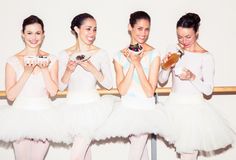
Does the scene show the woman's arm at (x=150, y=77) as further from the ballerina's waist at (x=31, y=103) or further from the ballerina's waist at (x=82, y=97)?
the ballerina's waist at (x=31, y=103)

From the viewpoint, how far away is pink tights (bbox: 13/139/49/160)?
2408 mm

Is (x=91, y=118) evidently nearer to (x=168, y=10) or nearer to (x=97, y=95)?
(x=97, y=95)

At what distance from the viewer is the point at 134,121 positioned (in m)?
2.36

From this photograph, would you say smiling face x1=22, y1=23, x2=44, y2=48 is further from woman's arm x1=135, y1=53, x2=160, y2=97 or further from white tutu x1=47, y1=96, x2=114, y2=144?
woman's arm x1=135, y1=53, x2=160, y2=97

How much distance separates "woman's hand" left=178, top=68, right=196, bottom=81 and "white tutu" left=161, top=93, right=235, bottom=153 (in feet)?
0.49

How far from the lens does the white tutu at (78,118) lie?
2.37 metres

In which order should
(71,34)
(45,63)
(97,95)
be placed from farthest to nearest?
(71,34)
(97,95)
(45,63)

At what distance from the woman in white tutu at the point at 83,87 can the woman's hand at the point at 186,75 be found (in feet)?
1.74

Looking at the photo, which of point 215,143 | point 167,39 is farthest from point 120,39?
point 215,143

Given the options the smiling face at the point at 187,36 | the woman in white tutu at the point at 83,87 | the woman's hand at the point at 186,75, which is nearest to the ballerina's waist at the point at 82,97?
the woman in white tutu at the point at 83,87

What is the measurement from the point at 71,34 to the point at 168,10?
0.85 meters

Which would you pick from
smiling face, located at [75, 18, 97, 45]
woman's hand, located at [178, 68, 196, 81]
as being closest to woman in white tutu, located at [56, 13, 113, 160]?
smiling face, located at [75, 18, 97, 45]

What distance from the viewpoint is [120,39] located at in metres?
2.97

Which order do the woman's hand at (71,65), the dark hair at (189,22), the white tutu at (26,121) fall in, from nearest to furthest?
the white tutu at (26,121), the woman's hand at (71,65), the dark hair at (189,22)
